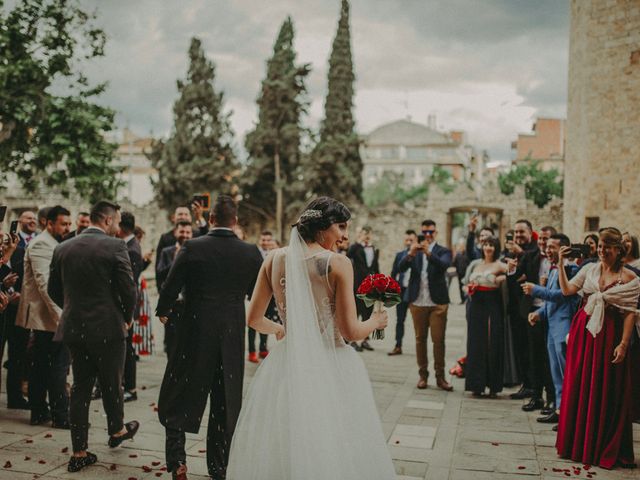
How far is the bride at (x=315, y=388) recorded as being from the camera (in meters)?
3.27

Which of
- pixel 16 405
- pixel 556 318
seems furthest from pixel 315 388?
pixel 16 405

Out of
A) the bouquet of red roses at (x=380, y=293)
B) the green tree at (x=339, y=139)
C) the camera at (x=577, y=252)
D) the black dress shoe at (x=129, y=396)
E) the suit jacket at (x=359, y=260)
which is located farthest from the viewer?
the green tree at (x=339, y=139)

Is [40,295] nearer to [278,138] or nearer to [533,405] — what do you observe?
[533,405]

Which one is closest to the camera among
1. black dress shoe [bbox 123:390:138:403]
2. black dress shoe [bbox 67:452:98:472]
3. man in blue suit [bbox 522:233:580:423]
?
black dress shoe [bbox 67:452:98:472]

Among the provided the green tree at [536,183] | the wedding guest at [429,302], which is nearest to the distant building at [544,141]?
the green tree at [536,183]

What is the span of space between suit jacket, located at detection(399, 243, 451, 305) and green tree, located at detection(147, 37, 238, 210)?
2666cm

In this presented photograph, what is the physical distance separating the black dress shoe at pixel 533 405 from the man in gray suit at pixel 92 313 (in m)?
4.29

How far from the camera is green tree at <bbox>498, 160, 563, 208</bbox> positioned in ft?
139

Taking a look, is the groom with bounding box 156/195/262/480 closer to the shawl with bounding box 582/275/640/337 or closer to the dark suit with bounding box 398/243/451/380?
the shawl with bounding box 582/275/640/337

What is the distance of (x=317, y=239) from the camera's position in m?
3.53

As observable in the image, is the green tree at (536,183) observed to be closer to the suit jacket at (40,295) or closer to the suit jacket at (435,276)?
the suit jacket at (435,276)

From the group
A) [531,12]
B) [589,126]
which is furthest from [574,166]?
[531,12]

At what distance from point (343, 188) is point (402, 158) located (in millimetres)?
57602

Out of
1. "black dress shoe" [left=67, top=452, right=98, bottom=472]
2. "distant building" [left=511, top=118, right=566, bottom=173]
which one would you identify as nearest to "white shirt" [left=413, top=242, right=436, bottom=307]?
"black dress shoe" [left=67, top=452, right=98, bottom=472]
